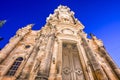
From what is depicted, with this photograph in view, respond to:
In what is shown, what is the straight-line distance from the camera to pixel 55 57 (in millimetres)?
11148

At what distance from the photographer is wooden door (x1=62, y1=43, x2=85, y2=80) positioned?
1055 cm

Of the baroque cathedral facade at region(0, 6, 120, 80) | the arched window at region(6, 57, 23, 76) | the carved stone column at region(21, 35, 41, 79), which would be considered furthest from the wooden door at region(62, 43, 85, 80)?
the arched window at region(6, 57, 23, 76)

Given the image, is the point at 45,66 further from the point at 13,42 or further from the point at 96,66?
the point at 13,42

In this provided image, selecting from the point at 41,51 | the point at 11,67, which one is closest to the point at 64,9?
the point at 41,51

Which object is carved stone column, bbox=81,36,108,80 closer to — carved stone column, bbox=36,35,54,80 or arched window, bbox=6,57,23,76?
carved stone column, bbox=36,35,54,80

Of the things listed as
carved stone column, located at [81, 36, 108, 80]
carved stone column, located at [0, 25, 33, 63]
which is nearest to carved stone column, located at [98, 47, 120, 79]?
carved stone column, located at [81, 36, 108, 80]

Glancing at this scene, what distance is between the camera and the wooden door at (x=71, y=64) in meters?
10.5

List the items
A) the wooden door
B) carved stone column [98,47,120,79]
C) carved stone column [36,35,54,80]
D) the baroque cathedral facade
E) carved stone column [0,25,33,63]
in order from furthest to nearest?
carved stone column [98,47,120,79]
carved stone column [0,25,33,63]
the wooden door
the baroque cathedral facade
carved stone column [36,35,54,80]

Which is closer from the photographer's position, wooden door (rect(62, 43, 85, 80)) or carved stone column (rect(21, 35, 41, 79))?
carved stone column (rect(21, 35, 41, 79))

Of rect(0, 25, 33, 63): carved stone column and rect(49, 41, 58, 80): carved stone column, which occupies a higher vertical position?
rect(0, 25, 33, 63): carved stone column

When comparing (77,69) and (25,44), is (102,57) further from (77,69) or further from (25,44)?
(25,44)

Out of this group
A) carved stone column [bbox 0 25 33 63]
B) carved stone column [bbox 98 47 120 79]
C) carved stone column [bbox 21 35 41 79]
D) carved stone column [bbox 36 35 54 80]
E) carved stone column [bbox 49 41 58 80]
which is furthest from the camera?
carved stone column [bbox 98 47 120 79]

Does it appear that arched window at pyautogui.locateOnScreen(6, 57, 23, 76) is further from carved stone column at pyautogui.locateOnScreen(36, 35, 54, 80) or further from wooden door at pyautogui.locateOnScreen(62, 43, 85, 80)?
wooden door at pyautogui.locateOnScreen(62, 43, 85, 80)

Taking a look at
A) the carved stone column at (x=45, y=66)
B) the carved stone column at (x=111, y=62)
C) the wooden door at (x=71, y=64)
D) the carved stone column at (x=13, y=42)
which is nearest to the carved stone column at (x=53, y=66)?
the carved stone column at (x=45, y=66)
